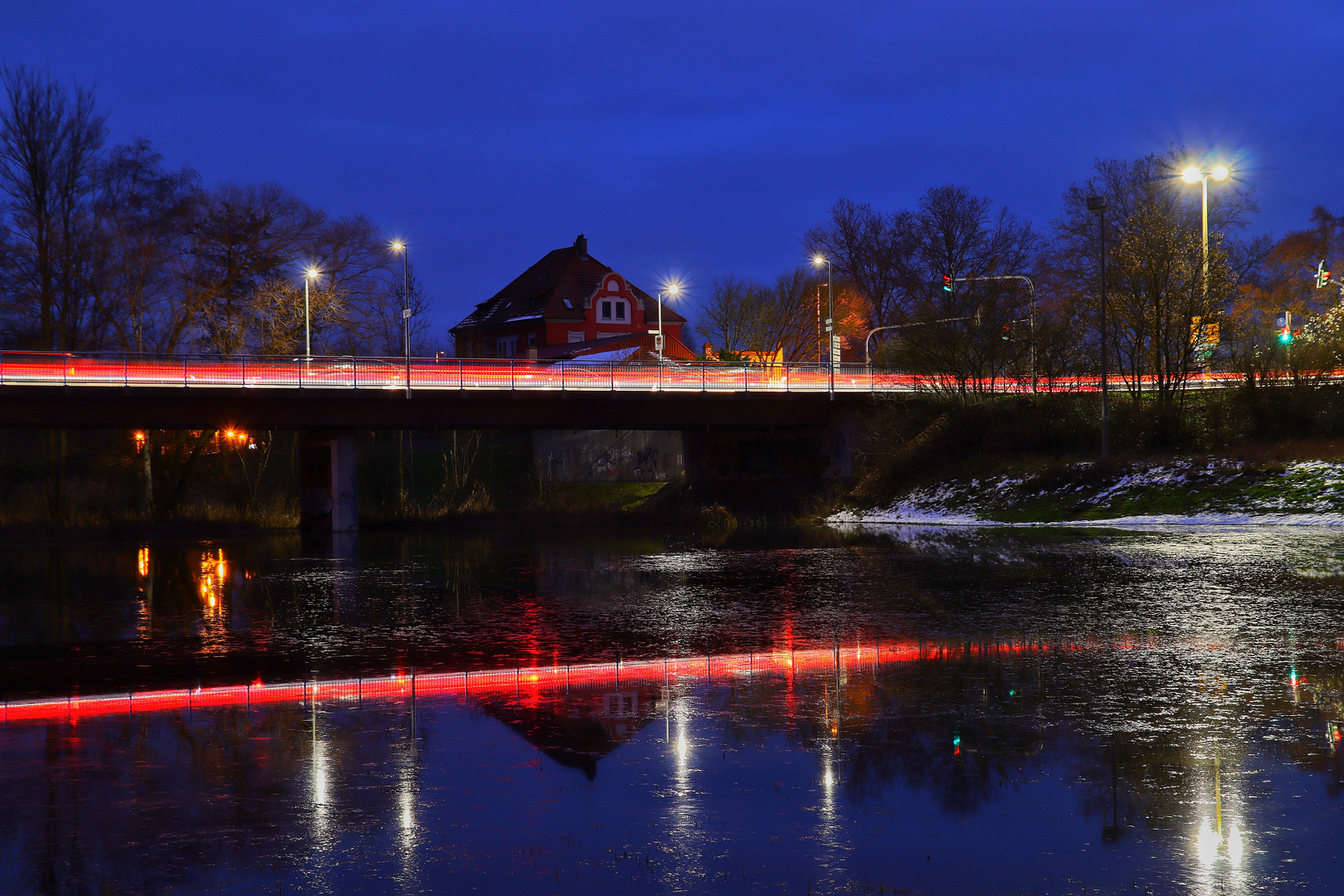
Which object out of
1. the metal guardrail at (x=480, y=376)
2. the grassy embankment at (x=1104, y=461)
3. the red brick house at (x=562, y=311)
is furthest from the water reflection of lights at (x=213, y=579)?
the red brick house at (x=562, y=311)

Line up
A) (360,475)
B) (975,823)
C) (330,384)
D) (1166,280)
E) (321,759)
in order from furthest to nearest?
(360,475) < (330,384) < (1166,280) < (321,759) < (975,823)

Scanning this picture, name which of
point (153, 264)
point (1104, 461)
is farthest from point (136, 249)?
point (1104, 461)

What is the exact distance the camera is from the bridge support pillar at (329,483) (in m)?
45.5

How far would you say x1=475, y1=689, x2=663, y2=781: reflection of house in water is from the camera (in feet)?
23.7

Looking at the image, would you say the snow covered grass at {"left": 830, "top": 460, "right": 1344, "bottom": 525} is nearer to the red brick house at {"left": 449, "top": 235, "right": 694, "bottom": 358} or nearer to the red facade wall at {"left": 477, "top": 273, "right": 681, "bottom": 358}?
the red brick house at {"left": 449, "top": 235, "right": 694, "bottom": 358}

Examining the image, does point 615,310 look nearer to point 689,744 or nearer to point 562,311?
point 562,311

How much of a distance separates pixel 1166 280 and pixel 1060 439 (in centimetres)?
683

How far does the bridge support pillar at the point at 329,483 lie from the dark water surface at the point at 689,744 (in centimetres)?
3000

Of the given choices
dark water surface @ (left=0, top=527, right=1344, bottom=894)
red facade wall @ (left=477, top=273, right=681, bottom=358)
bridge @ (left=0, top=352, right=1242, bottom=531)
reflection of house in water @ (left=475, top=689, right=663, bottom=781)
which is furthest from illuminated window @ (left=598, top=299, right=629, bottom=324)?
reflection of house in water @ (left=475, top=689, right=663, bottom=781)

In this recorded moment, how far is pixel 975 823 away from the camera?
5676mm

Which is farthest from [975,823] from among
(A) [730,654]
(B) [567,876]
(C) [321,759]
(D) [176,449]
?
(D) [176,449]

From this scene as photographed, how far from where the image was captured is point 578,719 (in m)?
8.14

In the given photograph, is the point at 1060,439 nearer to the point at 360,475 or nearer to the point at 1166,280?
the point at 1166,280

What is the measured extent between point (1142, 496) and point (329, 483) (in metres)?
29.4
